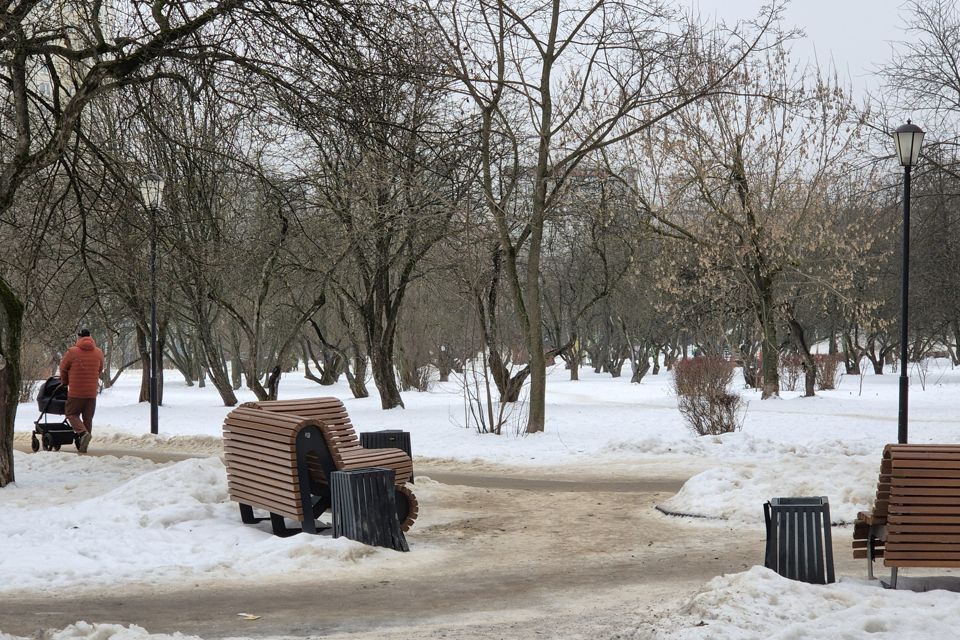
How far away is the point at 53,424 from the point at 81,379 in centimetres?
128

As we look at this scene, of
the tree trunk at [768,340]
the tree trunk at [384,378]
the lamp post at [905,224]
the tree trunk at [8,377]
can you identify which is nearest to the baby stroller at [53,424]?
the tree trunk at [8,377]

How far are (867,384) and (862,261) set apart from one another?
18.2 metres

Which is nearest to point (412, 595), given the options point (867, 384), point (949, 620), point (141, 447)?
point (949, 620)

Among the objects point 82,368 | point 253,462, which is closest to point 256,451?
point 253,462

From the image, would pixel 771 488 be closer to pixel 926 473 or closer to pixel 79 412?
pixel 926 473

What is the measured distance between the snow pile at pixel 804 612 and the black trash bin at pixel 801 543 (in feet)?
1.79

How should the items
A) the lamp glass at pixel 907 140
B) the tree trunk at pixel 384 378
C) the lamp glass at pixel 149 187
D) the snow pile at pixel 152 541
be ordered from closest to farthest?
the snow pile at pixel 152 541, the lamp glass at pixel 149 187, the lamp glass at pixel 907 140, the tree trunk at pixel 384 378

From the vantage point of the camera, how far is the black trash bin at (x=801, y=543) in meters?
7.18

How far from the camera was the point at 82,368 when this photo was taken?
16.8 metres

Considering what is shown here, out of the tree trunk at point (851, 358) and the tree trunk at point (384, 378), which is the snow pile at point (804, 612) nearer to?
the tree trunk at point (384, 378)

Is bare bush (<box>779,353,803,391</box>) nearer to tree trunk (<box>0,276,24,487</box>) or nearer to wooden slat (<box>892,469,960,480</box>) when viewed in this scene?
tree trunk (<box>0,276,24,487</box>)

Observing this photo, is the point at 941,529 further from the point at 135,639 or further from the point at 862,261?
the point at 862,261

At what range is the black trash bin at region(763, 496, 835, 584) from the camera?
7180 mm

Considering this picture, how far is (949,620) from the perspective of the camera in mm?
5688
